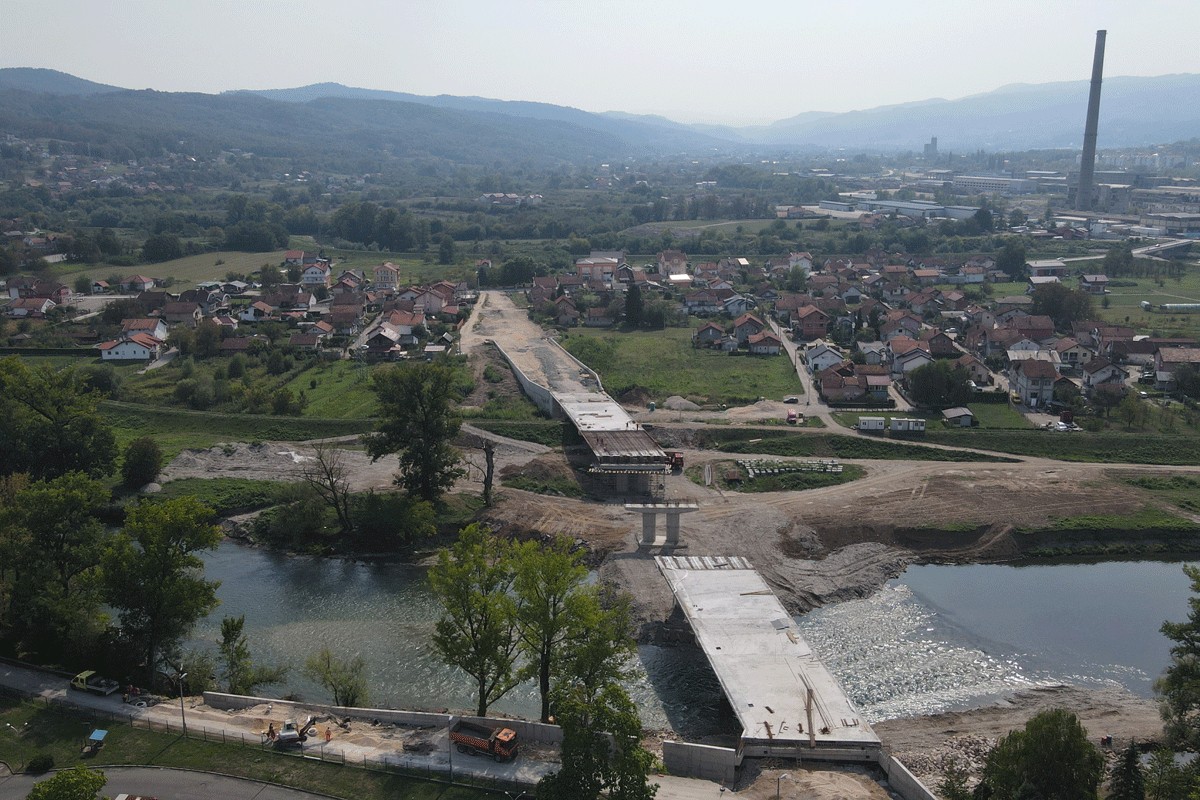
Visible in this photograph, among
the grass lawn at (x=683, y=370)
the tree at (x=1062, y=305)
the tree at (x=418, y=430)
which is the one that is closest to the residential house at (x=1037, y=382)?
the grass lawn at (x=683, y=370)

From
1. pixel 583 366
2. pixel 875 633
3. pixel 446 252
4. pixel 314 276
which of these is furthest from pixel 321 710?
pixel 446 252

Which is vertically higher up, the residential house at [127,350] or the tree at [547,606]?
the tree at [547,606]

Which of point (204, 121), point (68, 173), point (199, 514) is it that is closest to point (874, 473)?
point (199, 514)

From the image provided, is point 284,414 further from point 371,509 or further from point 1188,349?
point 1188,349

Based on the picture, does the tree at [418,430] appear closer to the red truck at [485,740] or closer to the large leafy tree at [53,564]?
the large leafy tree at [53,564]

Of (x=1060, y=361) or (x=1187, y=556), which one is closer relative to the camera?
(x=1187, y=556)

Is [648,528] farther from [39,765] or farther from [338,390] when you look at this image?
[338,390]
